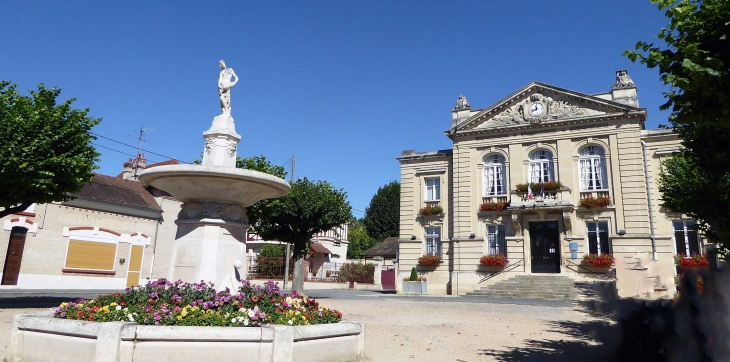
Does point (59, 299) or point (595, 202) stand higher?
point (595, 202)

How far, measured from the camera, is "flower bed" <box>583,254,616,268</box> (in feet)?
79.0

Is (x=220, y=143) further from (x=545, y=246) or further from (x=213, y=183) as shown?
(x=545, y=246)

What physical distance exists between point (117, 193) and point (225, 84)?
24135mm

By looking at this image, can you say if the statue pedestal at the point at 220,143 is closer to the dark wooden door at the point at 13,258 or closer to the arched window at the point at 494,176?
the dark wooden door at the point at 13,258

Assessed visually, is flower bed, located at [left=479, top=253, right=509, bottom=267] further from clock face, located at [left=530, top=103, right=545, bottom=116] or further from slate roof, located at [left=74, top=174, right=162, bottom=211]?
slate roof, located at [left=74, top=174, right=162, bottom=211]

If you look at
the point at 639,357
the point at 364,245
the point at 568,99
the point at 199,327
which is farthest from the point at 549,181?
the point at 364,245

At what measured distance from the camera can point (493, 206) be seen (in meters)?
27.5

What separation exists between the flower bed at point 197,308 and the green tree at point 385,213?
51.8 metres

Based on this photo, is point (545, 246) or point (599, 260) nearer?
point (599, 260)

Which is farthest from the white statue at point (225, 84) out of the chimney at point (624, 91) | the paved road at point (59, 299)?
the chimney at point (624, 91)

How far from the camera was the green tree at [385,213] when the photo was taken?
6000 cm

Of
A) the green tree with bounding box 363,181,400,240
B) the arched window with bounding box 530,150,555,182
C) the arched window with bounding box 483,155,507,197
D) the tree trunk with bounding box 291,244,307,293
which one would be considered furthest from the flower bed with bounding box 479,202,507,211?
the green tree with bounding box 363,181,400,240

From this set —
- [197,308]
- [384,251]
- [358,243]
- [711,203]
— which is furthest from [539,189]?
[358,243]

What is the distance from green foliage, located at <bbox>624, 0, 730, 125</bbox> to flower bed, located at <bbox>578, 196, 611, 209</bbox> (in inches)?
805
